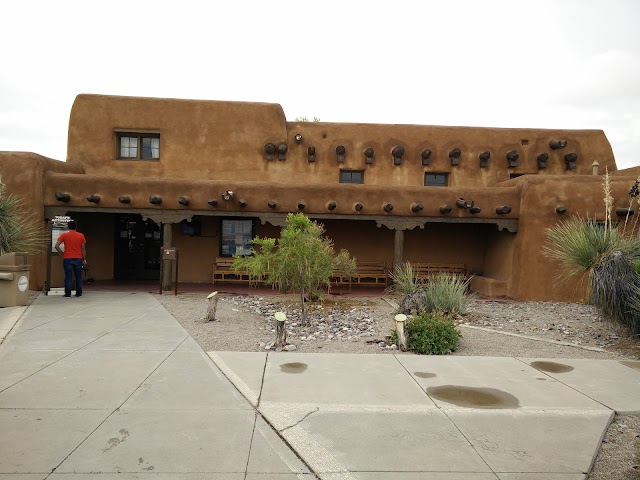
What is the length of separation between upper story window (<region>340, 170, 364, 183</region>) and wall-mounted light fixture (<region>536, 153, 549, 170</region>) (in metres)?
6.41

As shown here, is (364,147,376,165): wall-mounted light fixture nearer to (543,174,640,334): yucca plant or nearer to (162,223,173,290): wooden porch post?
(162,223,173,290): wooden porch post

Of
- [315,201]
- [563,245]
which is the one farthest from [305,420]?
[315,201]

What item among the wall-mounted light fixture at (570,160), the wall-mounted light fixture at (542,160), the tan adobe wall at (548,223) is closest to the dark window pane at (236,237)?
the tan adobe wall at (548,223)

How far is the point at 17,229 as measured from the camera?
11.0m

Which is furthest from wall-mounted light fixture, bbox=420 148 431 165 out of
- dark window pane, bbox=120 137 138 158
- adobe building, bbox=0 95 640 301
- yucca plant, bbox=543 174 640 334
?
dark window pane, bbox=120 137 138 158

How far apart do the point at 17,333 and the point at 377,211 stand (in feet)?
31.0

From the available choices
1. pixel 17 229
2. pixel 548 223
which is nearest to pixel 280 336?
pixel 17 229

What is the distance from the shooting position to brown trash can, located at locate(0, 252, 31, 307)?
9758mm

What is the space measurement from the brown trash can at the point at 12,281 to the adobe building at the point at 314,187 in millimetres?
2726

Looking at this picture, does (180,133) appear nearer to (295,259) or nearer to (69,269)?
(69,269)

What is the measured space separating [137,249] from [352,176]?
803cm

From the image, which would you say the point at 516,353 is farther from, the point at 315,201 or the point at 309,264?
the point at 315,201

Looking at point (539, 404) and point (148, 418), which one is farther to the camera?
point (539, 404)

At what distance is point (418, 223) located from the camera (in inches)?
552
